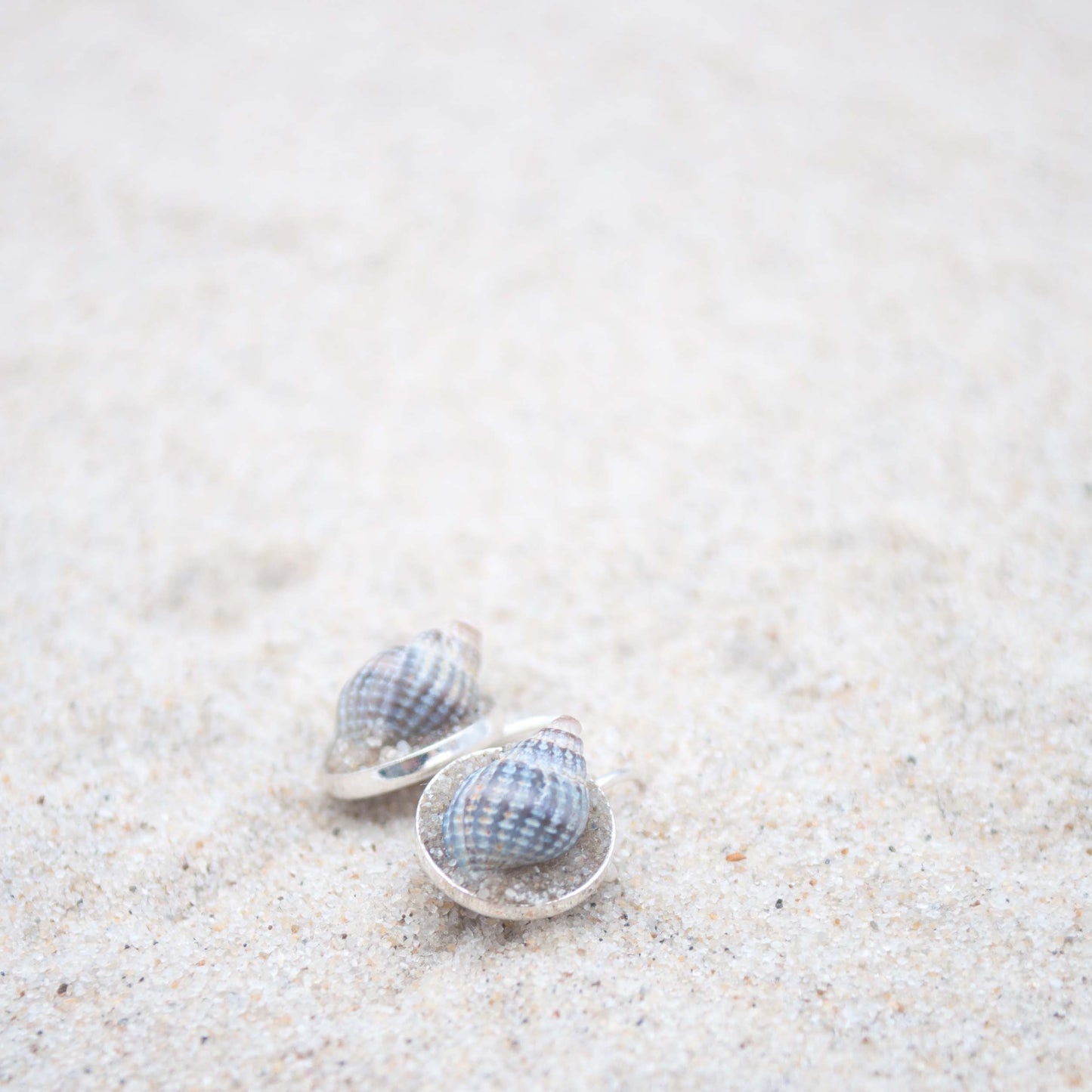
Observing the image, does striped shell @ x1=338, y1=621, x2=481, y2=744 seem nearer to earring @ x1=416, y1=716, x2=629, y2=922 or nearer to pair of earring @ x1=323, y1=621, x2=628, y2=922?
pair of earring @ x1=323, y1=621, x2=628, y2=922

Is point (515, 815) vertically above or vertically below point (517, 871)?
above

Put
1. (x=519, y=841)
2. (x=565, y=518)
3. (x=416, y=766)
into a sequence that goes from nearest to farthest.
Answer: (x=519, y=841)
(x=416, y=766)
(x=565, y=518)

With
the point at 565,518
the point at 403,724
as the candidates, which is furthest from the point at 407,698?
the point at 565,518

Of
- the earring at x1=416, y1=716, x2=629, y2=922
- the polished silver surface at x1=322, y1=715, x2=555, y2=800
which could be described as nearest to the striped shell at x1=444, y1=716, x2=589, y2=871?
the earring at x1=416, y1=716, x2=629, y2=922

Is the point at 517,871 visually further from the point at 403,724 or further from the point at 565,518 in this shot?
the point at 565,518

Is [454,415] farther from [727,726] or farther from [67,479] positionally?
[727,726]

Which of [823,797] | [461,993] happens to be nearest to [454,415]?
[823,797]
